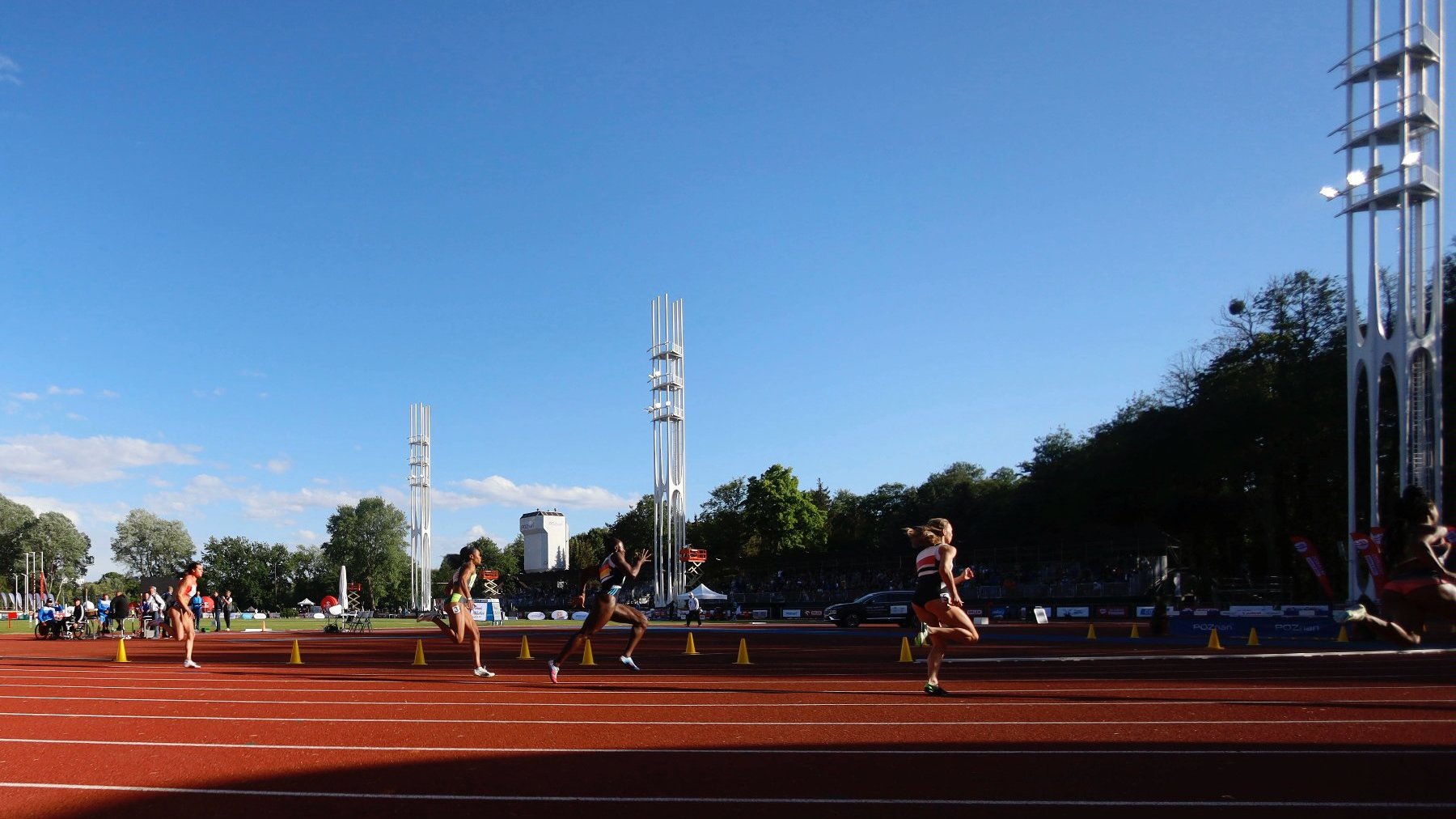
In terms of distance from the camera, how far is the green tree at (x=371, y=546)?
113312 millimetres

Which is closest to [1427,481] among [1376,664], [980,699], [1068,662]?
[1376,664]

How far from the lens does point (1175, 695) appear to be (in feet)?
37.6

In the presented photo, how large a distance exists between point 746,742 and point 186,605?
41.1 ft

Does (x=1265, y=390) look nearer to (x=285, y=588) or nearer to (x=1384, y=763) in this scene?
(x=1384, y=763)

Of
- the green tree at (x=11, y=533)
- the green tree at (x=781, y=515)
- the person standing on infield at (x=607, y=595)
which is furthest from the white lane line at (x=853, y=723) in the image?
the green tree at (x=11, y=533)

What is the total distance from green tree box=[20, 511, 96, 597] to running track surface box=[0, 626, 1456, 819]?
4107 inches

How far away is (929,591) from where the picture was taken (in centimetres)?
1076

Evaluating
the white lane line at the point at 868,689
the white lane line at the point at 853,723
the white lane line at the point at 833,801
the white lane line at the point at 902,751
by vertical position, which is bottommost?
the white lane line at the point at 868,689

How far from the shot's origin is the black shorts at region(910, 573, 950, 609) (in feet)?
35.1

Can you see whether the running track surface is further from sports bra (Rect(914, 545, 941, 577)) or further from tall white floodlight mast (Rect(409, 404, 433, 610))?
tall white floodlight mast (Rect(409, 404, 433, 610))

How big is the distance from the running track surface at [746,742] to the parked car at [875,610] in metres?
22.6

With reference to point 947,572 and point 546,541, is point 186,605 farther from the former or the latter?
point 546,541

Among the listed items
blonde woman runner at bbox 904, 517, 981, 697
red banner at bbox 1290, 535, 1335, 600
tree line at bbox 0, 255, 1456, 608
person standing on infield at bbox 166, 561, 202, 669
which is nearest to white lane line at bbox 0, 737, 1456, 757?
blonde woman runner at bbox 904, 517, 981, 697

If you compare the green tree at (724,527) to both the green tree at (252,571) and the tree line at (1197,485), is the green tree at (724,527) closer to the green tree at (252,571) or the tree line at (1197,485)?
the tree line at (1197,485)
